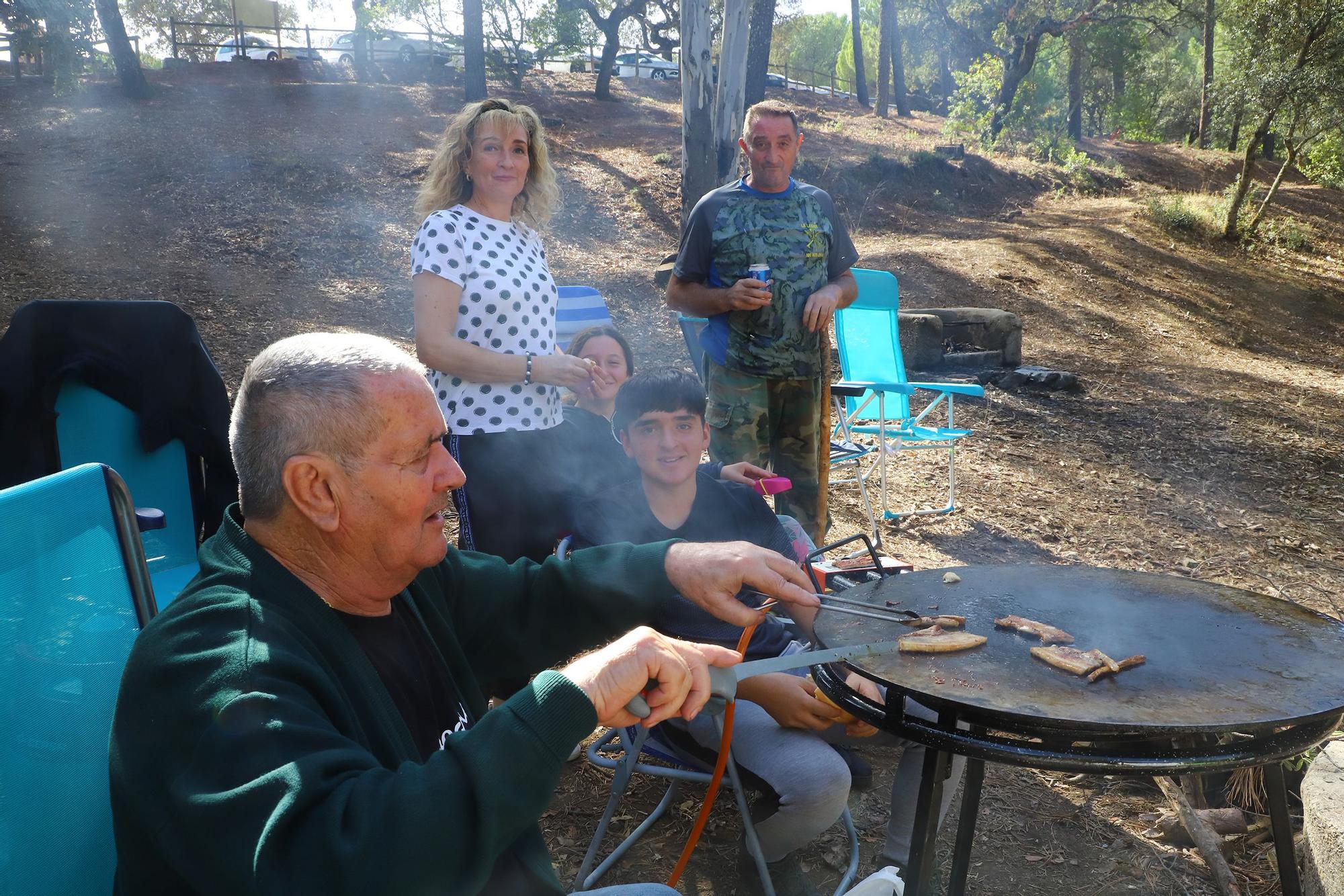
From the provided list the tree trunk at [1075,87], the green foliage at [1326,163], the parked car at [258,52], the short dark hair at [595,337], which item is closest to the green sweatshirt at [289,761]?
the short dark hair at [595,337]

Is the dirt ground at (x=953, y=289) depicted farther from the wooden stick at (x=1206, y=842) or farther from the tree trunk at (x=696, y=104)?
the tree trunk at (x=696, y=104)

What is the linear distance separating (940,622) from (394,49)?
26194 mm

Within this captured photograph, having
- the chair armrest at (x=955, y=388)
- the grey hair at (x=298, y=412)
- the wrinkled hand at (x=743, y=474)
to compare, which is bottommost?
the chair armrest at (x=955, y=388)

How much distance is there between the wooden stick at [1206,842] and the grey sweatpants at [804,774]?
790mm

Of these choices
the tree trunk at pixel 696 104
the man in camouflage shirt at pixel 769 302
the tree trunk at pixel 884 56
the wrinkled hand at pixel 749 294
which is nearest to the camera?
the wrinkled hand at pixel 749 294

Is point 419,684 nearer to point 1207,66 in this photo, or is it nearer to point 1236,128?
point 1236,128

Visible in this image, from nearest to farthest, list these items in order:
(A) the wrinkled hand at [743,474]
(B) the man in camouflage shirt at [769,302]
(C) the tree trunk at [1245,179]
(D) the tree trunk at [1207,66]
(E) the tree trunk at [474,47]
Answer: (A) the wrinkled hand at [743,474] < (B) the man in camouflage shirt at [769,302] < (C) the tree trunk at [1245,179] < (E) the tree trunk at [474,47] < (D) the tree trunk at [1207,66]

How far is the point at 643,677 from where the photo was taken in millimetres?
1301

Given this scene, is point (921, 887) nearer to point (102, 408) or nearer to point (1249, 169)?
point (102, 408)

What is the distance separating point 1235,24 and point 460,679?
1847 centimetres

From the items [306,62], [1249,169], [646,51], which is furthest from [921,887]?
[646,51]

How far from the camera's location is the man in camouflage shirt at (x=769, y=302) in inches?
169

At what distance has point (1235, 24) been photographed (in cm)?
1556

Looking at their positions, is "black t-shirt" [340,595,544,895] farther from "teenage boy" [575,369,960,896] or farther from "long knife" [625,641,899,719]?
"teenage boy" [575,369,960,896]
